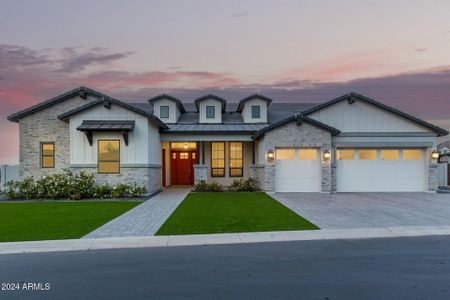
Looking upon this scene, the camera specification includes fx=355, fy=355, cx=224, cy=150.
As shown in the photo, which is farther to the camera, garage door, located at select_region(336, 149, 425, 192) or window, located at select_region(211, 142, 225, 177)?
window, located at select_region(211, 142, 225, 177)

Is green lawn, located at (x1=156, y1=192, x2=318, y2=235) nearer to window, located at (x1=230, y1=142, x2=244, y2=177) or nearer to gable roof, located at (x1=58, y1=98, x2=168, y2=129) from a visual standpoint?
gable roof, located at (x1=58, y1=98, x2=168, y2=129)

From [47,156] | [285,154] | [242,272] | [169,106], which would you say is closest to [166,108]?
[169,106]

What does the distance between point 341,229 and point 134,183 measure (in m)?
11.5

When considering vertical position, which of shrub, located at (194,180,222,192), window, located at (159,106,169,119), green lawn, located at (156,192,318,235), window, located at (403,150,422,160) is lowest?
green lawn, located at (156,192,318,235)

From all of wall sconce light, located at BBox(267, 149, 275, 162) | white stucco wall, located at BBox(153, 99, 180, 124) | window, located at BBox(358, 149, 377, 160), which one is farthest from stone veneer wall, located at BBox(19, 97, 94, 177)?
window, located at BBox(358, 149, 377, 160)

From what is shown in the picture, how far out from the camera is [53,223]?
34.4ft

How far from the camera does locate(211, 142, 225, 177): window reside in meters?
23.2

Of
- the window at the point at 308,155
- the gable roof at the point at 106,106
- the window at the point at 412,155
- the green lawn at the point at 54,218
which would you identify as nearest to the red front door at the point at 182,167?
the gable roof at the point at 106,106

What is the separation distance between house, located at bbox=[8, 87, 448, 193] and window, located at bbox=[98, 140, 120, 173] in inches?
1.9

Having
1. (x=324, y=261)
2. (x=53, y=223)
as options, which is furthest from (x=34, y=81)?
(x=324, y=261)

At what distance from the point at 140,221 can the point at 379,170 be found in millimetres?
14279

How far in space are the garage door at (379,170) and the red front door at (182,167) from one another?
404 inches

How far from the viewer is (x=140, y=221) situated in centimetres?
1088

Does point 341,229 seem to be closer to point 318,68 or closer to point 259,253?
point 259,253
